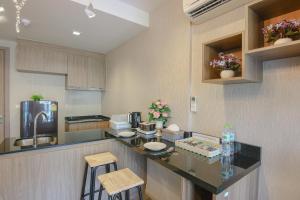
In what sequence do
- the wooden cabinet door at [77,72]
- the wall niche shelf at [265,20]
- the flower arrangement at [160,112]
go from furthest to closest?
the wooden cabinet door at [77,72] → the flower arrangement at [160,112] → the wall niche shelf at [265,20]

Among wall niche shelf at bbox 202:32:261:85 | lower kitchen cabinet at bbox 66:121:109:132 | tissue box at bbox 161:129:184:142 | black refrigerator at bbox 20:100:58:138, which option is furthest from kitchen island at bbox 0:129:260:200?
lower kitchen cabinet at bbox 66:121:109:132

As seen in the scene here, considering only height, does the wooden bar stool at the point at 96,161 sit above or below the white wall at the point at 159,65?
below

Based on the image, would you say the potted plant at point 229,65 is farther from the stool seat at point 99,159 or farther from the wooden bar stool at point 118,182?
the stool seat at point 99,159

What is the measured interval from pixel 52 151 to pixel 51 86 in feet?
8.41

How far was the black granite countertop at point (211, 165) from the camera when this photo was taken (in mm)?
979

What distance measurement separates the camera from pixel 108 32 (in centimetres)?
268

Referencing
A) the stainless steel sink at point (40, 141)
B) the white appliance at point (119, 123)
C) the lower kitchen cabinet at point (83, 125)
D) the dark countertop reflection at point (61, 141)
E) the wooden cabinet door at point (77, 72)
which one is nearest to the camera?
the dark countertop reflection at point (61, 141)

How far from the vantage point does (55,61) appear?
3.45 metres

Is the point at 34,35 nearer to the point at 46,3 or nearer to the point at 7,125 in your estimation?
the point at 46,3

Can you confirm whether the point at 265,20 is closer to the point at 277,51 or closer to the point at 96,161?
the point at 277,51

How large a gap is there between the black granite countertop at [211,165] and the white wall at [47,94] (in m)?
2.96

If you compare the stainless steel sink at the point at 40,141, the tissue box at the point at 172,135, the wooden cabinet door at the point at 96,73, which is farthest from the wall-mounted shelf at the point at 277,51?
the wooden cabinet door at the point at 96,73

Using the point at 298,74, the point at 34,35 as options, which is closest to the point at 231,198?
the point at 298,74

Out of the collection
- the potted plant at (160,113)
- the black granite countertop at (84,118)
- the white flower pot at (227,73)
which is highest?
the white flower pot at (227,73)
